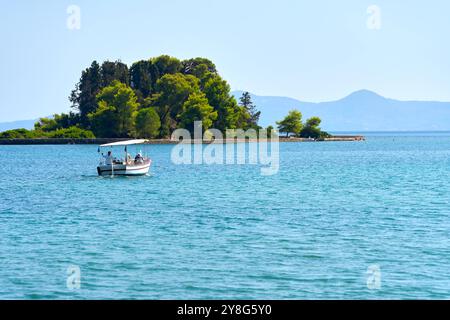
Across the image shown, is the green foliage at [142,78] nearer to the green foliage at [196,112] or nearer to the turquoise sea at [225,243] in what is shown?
the green foliage at [196,112]

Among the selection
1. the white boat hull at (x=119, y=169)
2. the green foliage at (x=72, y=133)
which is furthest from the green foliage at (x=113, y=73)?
the white boat hull at (x=119, y=169)

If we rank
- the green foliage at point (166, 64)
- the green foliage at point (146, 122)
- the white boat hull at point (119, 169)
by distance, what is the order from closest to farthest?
the white boat hull at point (119, 169), the green foliage at point (146, 122), the green foliage at point (166, 64)

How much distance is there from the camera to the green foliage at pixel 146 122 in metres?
167

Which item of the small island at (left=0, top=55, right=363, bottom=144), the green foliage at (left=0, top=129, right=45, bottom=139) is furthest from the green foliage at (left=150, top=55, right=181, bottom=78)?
the green foliage at (left=0, top=129, right=45, bottom=139)

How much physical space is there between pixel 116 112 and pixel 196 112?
17734 millimetres

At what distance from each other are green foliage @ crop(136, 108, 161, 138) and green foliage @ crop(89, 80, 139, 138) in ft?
6.13

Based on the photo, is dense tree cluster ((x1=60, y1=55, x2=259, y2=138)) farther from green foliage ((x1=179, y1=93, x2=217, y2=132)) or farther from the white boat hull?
the white boat hull

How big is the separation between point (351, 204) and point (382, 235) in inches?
570

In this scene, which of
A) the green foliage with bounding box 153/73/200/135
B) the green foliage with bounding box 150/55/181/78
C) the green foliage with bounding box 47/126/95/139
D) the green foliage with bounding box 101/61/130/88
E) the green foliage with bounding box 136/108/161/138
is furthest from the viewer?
the green foliage with bounding box 150/55/181/78

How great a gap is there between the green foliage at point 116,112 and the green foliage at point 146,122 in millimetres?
1868

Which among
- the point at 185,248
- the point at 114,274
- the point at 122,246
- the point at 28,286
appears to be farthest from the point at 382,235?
the point at 28,286

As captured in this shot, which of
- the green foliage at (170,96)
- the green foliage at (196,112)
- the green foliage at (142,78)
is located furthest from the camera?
the green foliage at (142,78)

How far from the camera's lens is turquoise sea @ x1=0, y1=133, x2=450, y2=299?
23344mm
